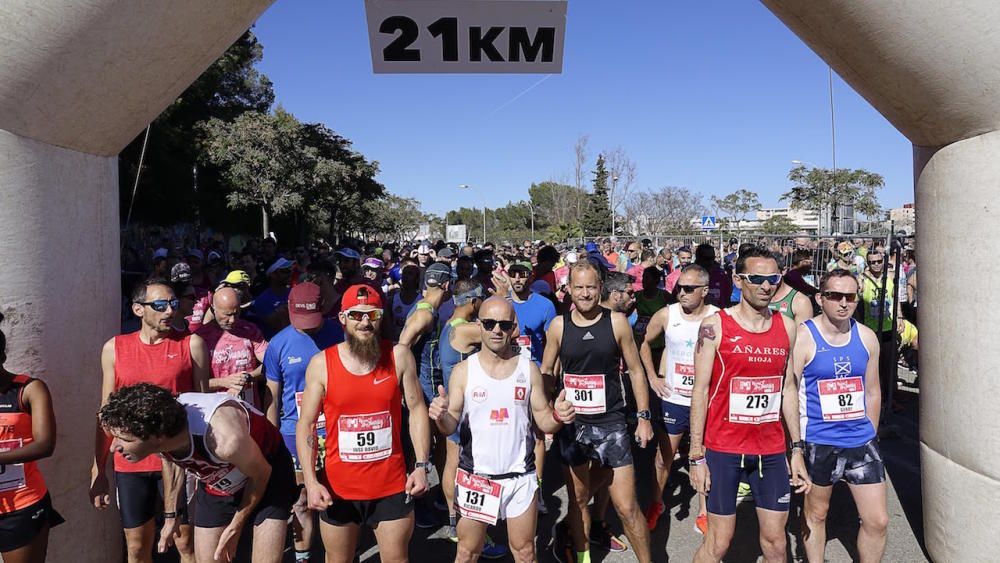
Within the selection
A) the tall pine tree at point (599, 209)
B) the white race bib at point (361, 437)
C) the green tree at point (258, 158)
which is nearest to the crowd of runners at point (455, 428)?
the white race bib at point (361, 437)

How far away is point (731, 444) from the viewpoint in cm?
359

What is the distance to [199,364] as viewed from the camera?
379 cm

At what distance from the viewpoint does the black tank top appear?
409 centimetres

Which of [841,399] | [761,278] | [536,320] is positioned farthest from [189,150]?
[841,399]

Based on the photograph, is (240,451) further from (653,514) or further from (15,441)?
(653,514)

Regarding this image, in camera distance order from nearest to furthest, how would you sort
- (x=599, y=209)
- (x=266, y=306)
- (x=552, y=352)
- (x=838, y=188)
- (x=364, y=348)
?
1. (x=364, y=348)
2. (x=552, y=352)
3. (x=266, y=306)
4. (x=838, y=188)
5. (x=599, y=209)

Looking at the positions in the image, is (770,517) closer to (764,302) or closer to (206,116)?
(764,302)

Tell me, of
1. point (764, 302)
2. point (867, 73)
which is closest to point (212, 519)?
point (764, 302)

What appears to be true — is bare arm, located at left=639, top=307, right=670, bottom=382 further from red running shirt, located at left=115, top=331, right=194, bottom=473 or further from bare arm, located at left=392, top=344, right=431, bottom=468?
red running shirt, located at left=115, top=331, right=194, bottom=473

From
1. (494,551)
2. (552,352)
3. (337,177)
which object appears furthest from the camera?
(337,177)

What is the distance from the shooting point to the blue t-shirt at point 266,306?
584 centimetres

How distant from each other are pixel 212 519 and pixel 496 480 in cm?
141

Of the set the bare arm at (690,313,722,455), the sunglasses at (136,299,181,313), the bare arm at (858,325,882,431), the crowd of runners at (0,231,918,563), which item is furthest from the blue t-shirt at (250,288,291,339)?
the bare arm at (858,325,882,431)

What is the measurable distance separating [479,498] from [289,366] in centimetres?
153
